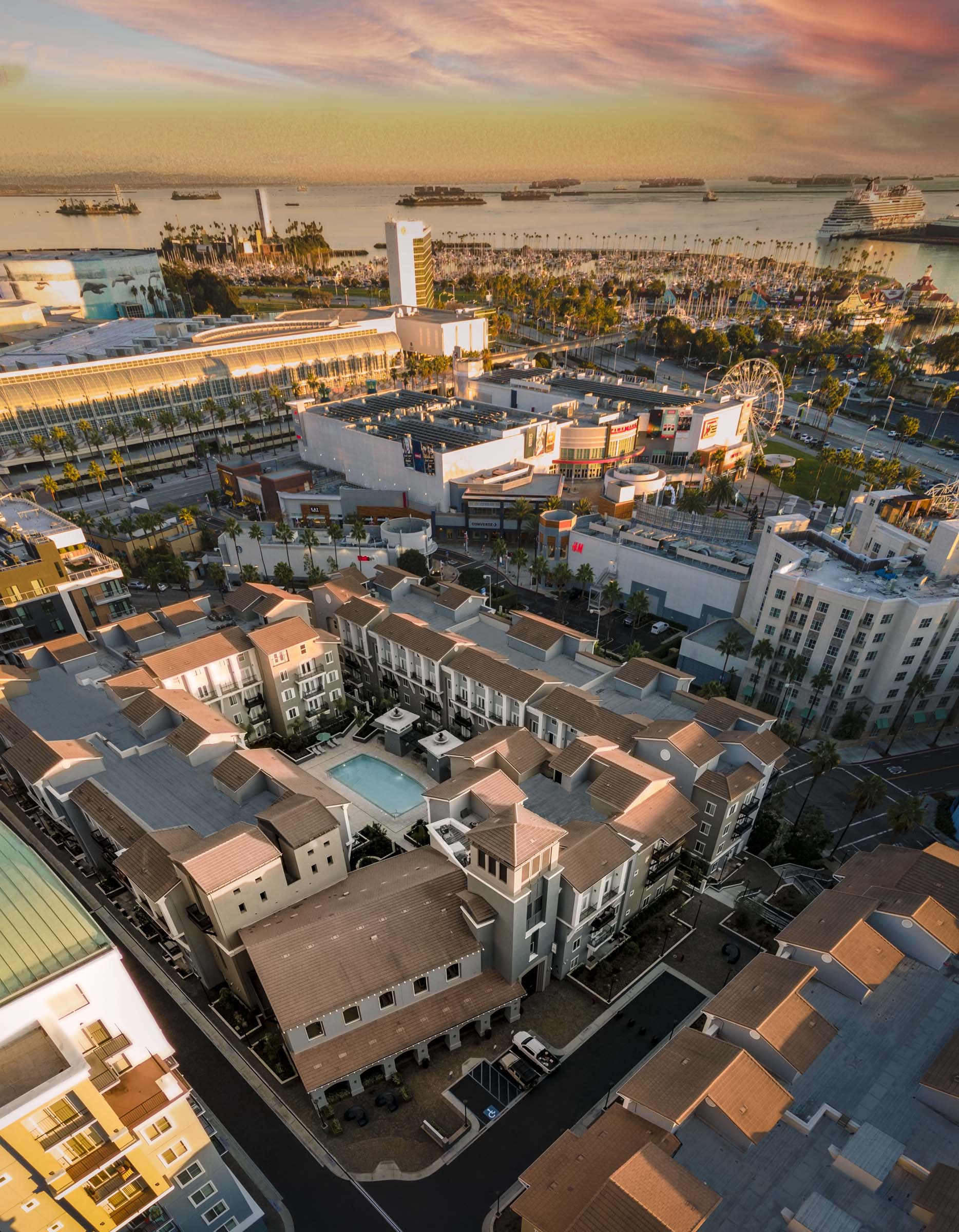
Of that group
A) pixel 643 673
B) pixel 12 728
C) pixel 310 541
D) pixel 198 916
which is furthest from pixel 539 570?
pixel 12 728

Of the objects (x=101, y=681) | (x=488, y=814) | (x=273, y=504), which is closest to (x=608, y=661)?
(x=488, y=814)

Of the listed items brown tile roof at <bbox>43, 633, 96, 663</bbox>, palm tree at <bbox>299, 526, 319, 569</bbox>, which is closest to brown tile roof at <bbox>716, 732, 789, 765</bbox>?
brown tile roof at <bbox>43, 633, 96, 663</bbox>

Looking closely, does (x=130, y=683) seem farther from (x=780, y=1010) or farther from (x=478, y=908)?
(x=780, y=1010)

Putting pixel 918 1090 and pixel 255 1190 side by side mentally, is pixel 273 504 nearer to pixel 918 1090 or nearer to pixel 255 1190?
pixel 255 1190

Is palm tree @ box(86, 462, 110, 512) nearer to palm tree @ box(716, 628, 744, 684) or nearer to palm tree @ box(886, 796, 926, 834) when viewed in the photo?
palm tree @ box(716, 628, 744, 684)

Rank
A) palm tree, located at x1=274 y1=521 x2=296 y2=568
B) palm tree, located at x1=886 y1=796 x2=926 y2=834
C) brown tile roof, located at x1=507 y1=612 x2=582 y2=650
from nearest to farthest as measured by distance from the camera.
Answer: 1. palm tree, located at x1=886 y1=796 x2=926 y2=834
2. brown tile roof, located at x1=507 y1=612 x2=582 y2=650
3. palm tree, located at x1=274 y1=521 x2=296 y2=568

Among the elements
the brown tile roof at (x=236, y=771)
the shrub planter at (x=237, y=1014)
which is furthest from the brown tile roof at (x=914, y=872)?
the brown tile roof at (x=236, y=771)
